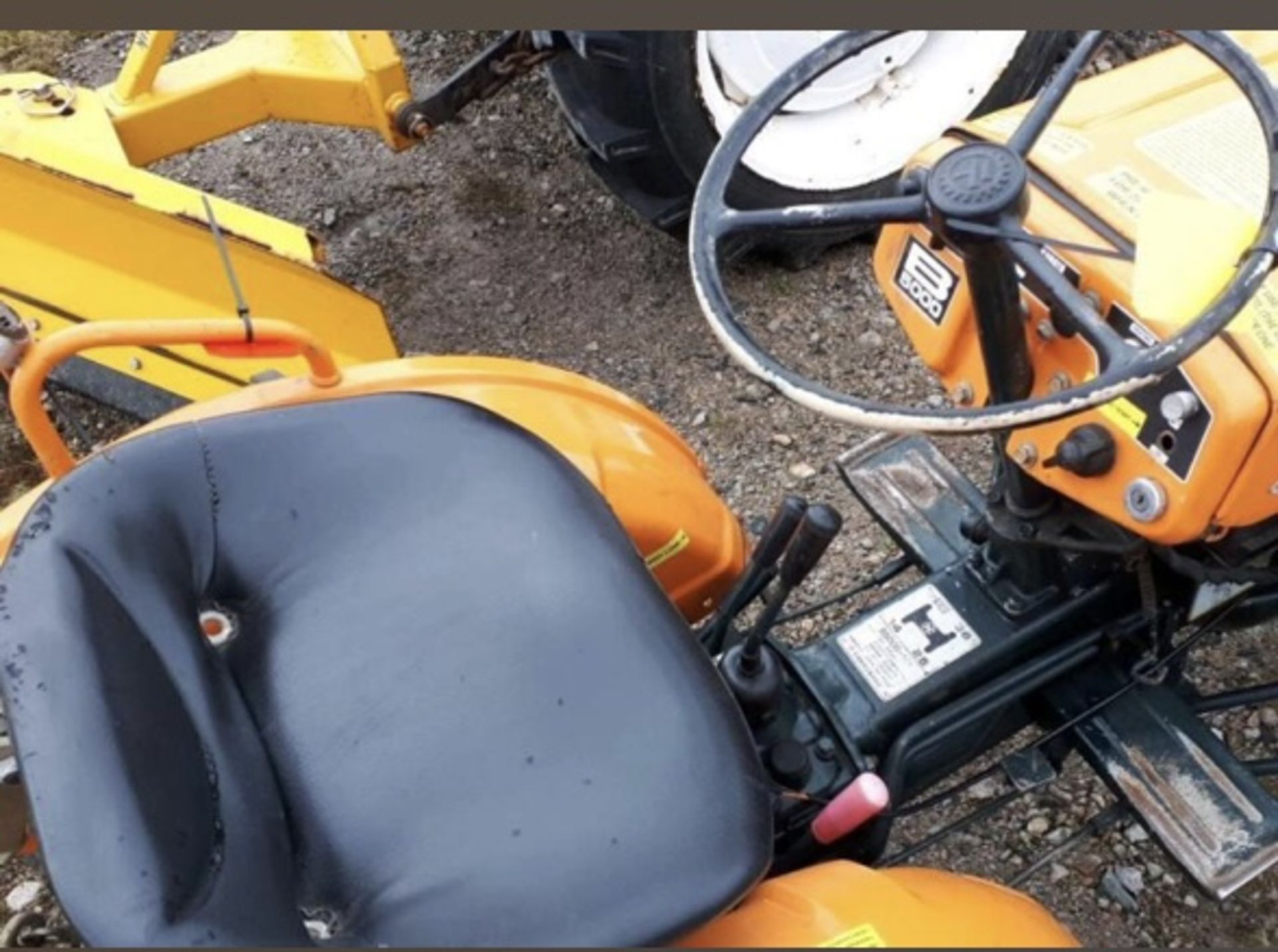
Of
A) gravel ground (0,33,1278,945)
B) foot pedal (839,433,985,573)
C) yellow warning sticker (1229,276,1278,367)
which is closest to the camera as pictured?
yellow warning sticker (1229,276,1278,367)

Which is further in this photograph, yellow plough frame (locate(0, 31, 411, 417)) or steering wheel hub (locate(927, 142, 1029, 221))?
yellow plough frame (locate(0, 31, 411, 417))

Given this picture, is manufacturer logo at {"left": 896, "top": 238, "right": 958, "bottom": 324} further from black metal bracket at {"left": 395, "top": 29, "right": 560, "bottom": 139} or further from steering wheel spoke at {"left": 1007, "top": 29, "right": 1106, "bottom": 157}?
black metal bracket at {"left": 395, "top": 29, "right": 560, "bottom": 139}

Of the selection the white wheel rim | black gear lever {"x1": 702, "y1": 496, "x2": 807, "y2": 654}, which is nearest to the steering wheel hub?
black gear lever {"x1": 702, "y1": 496, "x2": 807, "y2": 654}

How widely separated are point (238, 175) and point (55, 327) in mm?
826

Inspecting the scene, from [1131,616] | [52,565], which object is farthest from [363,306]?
[1131,616]

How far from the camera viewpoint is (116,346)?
1435 millimetres

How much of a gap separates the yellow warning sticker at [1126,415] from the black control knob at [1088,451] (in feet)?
0.04

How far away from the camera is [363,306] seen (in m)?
2.04

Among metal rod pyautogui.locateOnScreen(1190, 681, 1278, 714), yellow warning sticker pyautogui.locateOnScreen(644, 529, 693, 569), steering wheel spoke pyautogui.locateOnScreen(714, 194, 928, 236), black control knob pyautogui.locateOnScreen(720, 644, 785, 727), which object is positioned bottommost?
metal rod pyautogui.locateOnScreen(1190, 681, 1278, 714)

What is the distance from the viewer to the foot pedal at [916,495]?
1.75m

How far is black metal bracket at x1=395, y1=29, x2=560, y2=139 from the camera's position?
7.07ft

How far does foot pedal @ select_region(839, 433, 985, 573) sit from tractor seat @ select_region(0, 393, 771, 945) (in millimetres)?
496

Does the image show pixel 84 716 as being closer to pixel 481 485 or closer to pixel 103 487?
pixel 103 487

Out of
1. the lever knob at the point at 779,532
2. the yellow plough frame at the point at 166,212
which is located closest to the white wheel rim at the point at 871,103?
the yellow plough frame at the point at 166,212
